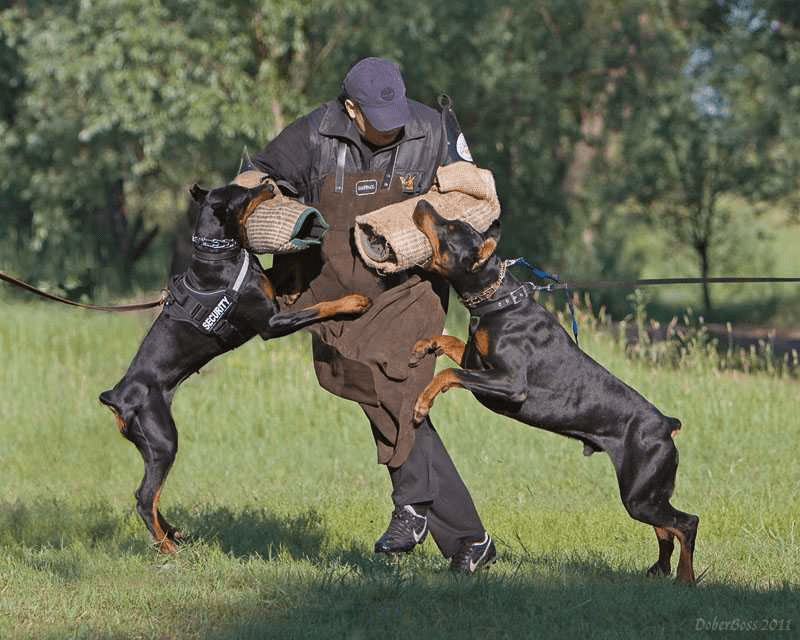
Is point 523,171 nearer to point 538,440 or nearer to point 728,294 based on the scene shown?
point 728,294

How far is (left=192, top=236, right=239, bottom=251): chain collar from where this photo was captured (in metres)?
5.25

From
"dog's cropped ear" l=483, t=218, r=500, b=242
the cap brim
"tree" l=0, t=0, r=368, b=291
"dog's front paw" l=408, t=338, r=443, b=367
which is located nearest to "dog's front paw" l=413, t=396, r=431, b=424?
"dog's front paw" l=408, t=338, r=443, b=367

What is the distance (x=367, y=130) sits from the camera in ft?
16.1

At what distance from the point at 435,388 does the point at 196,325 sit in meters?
1.19

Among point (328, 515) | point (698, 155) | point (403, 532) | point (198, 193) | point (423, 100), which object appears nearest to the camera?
point (403, 532)

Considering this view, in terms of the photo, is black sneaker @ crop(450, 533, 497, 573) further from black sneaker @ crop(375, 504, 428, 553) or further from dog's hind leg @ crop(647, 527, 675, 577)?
dog's hind leg @ crop(647, 527, 675, 577)

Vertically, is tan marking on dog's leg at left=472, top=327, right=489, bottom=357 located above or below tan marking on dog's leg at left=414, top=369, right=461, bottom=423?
above

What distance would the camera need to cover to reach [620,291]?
18625mm

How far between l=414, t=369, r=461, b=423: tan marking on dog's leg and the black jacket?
0.75m

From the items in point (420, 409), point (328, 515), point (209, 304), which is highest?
point (209, 304)

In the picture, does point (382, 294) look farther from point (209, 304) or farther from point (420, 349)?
point (209, 304)

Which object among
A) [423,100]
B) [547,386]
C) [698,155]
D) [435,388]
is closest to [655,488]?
[547,386]

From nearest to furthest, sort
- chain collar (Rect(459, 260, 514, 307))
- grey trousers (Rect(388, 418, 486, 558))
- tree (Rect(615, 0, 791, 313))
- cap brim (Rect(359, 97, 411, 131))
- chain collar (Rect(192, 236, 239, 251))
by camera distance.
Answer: cap brim (Rect(359, 97, 411, 131)), chain collar (Rect(459, 260, 514, 307)), grey trousers (Rect(388, 418, 486, 558)), chain collar (Rect(192, 236, 239, 251)), tree (Rect(615, 0, 791, 313))

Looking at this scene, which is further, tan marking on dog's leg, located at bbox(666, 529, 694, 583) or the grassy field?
tan marking on dog's leg, located at bbox(666, 529, 694, 583)
